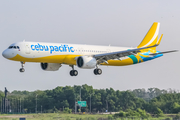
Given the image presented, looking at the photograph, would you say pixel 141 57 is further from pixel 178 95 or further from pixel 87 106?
pixel 87 106

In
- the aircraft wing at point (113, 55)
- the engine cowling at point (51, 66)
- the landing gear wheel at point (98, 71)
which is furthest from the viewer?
the engine cowling at point (51, 66)

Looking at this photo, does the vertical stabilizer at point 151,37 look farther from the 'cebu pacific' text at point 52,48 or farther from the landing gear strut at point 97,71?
the 'cebu pacific' text at point 52,48

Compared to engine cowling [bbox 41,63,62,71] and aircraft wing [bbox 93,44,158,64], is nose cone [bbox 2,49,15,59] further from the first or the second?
aircraft wing [bbox 93,44,158,64]

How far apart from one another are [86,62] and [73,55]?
7.45ft

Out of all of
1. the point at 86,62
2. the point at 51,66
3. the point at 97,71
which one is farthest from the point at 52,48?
the point at 97,71

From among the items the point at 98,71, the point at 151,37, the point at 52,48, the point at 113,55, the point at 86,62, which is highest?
the point at 151,37

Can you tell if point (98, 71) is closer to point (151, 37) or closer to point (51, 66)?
point (51, 66)

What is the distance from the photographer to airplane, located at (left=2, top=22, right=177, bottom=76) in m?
50.8

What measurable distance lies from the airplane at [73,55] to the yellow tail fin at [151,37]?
3.22 m

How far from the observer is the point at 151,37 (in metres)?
67.5

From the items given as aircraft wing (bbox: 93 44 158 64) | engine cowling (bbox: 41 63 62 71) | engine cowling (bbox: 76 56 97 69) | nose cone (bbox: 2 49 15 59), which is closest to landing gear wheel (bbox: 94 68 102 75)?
aircraft wing (bbox: 93 44 158 64)

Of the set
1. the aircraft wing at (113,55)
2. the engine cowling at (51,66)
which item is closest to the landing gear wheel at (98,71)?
the aircraft wing at (113,55)

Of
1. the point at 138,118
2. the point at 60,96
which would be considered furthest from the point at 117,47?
the point at 60,96

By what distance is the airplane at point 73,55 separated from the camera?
50750mm
